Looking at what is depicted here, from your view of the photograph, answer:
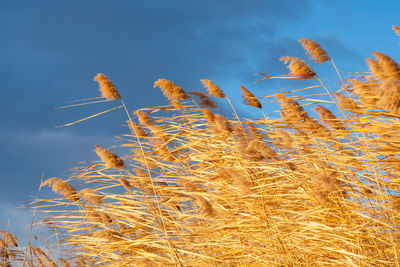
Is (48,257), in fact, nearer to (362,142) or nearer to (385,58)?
(362,142)

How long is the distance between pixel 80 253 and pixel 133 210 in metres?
0.58

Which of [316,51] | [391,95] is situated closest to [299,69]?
[316,51]

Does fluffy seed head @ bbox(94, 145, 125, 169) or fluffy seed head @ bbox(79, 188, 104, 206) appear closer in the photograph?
fluffy seed head @ bbox(94, 145, 125, 169)

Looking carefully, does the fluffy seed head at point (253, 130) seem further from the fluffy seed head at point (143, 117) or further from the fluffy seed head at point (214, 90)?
the fluffy seed head at point (143, 117)

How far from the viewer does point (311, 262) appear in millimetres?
2467

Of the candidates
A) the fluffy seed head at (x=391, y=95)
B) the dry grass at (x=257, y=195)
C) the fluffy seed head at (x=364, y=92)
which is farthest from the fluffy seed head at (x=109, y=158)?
the fluffy seed head at (x=391, y=95)

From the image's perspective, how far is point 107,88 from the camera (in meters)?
2.88

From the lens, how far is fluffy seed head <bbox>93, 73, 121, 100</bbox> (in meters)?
2.88

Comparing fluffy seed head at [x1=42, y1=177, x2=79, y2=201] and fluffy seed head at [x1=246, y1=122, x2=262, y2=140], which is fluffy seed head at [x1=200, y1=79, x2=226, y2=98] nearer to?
fluffy seed head at [x1=246, y1=122, x2=262, y2=140]

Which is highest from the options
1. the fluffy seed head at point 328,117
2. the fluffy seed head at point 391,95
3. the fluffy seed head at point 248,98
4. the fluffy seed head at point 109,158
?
the fluffy seed head at point 248,98

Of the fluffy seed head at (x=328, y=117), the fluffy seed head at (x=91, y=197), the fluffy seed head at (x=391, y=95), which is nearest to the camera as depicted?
the fluffy seed head at (x=391, y=95)

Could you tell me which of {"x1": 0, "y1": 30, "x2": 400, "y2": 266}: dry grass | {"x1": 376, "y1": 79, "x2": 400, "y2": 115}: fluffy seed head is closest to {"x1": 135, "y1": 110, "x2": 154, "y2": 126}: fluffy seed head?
{"x1": 0, "y1": 30, "x2": 400, "y2": 266}: dry grass

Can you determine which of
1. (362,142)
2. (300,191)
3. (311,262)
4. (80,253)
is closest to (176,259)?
(311,262)

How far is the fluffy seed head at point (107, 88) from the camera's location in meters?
2.88
